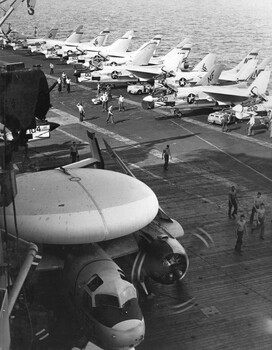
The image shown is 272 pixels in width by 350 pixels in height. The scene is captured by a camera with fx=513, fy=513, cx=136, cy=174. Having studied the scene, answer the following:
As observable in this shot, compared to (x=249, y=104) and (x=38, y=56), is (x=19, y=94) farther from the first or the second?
(x=38, y=56)

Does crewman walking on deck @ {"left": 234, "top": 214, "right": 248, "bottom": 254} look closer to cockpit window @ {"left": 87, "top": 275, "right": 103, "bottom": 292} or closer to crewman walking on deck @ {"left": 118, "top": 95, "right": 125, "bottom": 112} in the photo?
cockpit window @ {"left": 87, "top": 275, "right": 103, "bottom": 292}

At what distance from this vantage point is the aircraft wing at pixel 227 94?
52.0 meters

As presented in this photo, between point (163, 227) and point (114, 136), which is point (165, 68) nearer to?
point (114, 136)

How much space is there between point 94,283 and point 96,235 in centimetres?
216

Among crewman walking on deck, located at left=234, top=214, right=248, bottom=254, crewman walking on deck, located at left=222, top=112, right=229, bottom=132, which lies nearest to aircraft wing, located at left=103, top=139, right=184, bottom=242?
crewman walking on deck, located at left=234, top=214, right=248, bottom=254

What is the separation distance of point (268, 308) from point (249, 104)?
33.3 m

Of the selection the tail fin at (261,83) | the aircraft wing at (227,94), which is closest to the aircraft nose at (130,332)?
the aircraft wing at (227,94)

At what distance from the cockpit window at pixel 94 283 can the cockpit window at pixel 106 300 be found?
37 cm

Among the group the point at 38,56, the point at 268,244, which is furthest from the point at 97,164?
the point at 38,56

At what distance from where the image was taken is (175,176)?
33312mm

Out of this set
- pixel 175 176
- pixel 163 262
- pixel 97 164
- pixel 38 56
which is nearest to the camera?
pixel 163 262

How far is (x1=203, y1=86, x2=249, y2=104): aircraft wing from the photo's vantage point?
171ft

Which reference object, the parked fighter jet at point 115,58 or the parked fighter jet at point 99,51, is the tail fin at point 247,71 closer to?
the parked fighter jet at point 115,58

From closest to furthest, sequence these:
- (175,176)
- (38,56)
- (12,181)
A: 1. (12,181)
2. (175,176)
3. (38,56)
